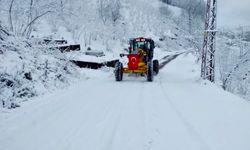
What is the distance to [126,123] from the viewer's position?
9031 millimetres

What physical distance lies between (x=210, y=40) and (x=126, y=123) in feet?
37.7

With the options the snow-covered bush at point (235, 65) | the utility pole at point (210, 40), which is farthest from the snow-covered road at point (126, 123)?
the snow-covered bush at point (235, 65)

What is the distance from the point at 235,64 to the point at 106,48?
20.2m

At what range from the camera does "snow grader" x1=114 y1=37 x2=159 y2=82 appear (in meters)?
18.6

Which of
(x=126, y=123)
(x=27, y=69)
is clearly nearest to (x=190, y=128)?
(x=126, y=123)

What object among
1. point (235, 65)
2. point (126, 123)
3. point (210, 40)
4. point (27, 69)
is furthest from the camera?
point (235, 65)

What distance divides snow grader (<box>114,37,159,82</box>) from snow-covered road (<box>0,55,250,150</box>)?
4.64m

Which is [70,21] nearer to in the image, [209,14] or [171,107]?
[209,14]

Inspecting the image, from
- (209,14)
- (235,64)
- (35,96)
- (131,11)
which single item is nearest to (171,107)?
(35,96)

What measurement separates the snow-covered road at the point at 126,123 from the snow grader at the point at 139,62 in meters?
4.64

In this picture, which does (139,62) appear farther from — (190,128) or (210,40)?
(190,128)

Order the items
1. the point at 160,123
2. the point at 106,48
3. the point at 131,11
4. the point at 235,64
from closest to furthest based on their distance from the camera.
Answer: the point at 160,123 → the point at 235,64 → the point at 106,48 → the point at 131,11

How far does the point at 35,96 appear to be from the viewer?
12250 millimetres

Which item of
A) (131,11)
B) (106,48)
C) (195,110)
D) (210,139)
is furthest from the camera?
(131,11)
